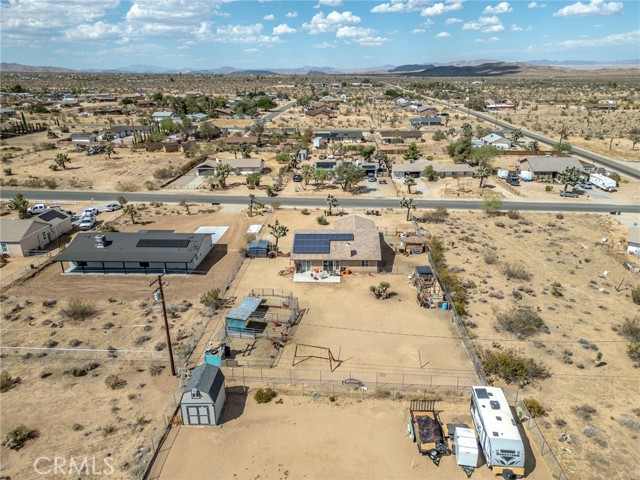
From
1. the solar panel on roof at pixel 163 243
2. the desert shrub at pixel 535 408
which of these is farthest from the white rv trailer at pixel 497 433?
the solar panel on roof at pixel 163 243

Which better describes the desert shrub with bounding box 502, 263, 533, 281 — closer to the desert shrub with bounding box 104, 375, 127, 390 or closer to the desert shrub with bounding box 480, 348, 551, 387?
the desert shrub with bounding box 480, 348, 551, 387

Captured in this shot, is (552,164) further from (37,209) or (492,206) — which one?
(37,209)

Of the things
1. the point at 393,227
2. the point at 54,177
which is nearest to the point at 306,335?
the point at 393,227

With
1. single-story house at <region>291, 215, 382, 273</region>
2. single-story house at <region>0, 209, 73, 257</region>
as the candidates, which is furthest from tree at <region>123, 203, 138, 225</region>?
single-story house at <region>291, 215, 382, 273</region>

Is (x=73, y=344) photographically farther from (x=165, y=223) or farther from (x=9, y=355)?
(x=165, y=223)

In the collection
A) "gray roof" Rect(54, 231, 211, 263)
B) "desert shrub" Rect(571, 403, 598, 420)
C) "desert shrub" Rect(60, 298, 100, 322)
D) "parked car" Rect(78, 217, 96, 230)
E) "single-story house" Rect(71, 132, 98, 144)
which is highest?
"single-story house" Rect(71, 132, 98, 144)
